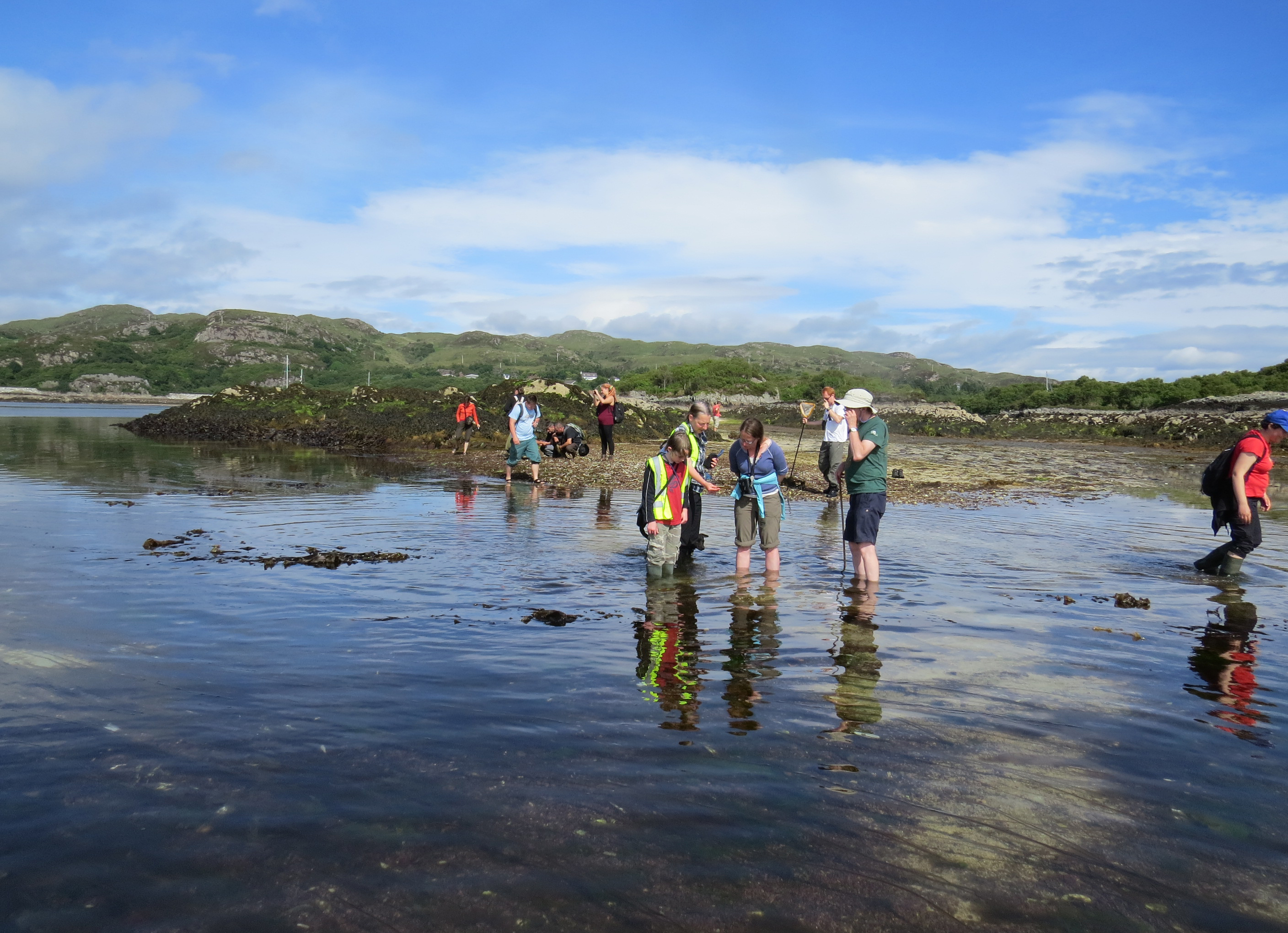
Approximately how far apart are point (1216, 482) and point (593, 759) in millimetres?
9485

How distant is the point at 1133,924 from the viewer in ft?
11.8

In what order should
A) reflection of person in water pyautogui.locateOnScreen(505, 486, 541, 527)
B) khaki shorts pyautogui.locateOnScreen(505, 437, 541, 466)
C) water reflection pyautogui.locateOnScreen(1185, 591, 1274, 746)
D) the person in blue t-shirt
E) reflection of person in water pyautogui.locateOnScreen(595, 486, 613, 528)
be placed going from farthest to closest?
khaki shorts pyautogui.locateOnScreen(505, 437, 541, 466), the person in blue t-shirt, reflection of person in water pyautogui.locateOnScreen(505, 486, 541, 527), reflection of person in water pyautogui.locateOnScreen(595, 486, 613, 528), water reflection pyautogui.locateOnScreen(1185, 591, 1274, 746)

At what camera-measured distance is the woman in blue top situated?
398 inches

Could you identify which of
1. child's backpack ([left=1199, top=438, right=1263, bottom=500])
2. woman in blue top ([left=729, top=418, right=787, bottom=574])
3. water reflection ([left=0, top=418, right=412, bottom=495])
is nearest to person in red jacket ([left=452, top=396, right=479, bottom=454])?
water reflection ([left=0, top=418, right=412, bottom=495])

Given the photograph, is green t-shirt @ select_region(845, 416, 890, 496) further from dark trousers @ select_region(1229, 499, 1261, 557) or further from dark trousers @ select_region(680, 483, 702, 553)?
dark trousers @ select_region(1229, 499, 1261, 557)

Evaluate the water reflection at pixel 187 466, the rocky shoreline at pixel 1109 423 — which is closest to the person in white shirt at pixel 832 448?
the water reflection at pixel 187 466

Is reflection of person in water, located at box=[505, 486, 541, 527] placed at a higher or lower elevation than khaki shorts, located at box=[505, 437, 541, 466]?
lower

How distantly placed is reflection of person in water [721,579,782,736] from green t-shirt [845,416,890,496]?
1575 mm

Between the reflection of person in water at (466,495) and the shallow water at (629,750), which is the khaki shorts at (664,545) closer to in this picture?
the shallow water at (629,750)

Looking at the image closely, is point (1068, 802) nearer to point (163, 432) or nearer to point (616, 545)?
point (616, 545)

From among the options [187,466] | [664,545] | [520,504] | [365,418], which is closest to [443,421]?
[365,418]

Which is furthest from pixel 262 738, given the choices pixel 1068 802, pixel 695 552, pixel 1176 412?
pixel 1176 412

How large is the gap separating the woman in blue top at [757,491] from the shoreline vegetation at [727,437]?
9.49m

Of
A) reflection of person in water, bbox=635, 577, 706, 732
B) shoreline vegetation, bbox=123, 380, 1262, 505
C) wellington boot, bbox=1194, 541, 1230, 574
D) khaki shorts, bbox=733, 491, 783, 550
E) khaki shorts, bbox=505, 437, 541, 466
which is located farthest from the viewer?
shoreline vegetation, bbox=123, 380, 1262, 505
